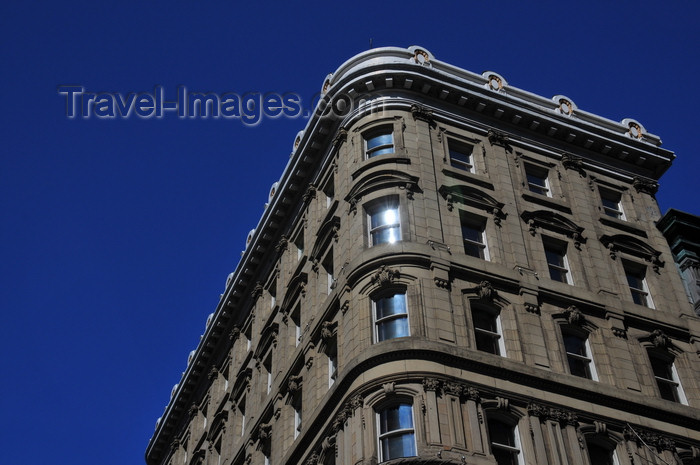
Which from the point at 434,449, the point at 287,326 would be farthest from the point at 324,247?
the point at 434,449

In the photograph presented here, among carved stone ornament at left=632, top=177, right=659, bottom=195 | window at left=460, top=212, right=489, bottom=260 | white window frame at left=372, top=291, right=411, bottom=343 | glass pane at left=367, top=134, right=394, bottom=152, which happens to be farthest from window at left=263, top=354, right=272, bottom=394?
carved stone ornament at left=632, top=177, right=659, bottom=195

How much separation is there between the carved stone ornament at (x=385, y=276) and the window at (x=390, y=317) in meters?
0.61

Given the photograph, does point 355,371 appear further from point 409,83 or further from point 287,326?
point 409,83

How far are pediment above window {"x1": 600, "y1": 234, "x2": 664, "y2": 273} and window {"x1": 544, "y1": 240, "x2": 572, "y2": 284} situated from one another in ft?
8.00

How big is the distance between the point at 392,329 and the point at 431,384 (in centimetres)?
363

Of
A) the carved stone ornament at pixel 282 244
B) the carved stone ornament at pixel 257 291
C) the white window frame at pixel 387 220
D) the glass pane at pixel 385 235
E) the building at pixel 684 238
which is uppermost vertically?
the carved stone ornament at pixel 282 244

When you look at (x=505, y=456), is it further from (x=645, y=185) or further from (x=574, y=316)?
(x=645, y=185)

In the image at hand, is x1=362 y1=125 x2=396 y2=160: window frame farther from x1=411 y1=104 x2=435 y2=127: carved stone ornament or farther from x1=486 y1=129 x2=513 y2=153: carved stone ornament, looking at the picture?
x1=486 y1=129 x2=513 y2=153: carved stone ornament

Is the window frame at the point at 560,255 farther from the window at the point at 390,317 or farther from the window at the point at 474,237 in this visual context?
the window at the point at 390,317

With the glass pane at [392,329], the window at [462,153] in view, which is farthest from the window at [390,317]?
the window at [462,153]

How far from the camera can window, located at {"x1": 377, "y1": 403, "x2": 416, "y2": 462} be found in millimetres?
33375

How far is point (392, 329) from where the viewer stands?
37688mm

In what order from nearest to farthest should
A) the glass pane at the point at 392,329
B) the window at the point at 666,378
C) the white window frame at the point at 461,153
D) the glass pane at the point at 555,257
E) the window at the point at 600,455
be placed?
the window at the point at 600,455, the glass pane at the point at 392,329, the window at the point at 666,378, the glass pane at the point at 555,257, the white window frame at the point at 461,153

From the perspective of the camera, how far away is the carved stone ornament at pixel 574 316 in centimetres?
4100
